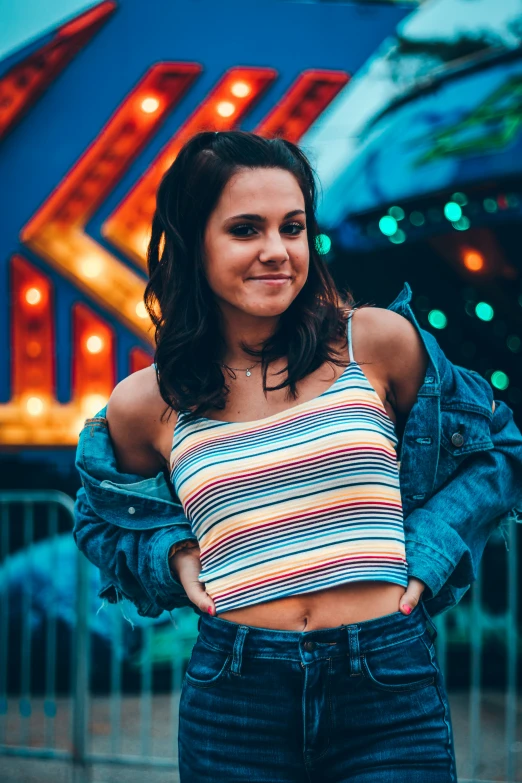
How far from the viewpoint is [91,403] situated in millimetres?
4863

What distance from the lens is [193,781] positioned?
5.34ft

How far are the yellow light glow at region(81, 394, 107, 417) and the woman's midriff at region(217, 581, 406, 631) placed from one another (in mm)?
3394

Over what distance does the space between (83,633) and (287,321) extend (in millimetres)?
2657

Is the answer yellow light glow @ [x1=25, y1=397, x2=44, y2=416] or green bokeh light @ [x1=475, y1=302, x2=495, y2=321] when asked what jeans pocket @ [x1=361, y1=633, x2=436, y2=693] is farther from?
yellow light glow @ [x1=25, y1=397, x2=44, y2=416]

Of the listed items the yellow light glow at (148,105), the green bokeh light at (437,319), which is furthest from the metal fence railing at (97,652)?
the yellow light glow at (148,105)

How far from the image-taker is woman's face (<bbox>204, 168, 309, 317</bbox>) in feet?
5.57

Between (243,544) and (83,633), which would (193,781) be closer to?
(243,544)

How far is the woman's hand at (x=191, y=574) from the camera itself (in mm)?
1675

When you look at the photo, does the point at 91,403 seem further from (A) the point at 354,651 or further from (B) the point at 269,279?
(A) the point at 354,651

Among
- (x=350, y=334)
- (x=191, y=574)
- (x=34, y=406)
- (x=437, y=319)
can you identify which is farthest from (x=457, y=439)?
(x=34, y=406)

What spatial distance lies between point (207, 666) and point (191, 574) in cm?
21

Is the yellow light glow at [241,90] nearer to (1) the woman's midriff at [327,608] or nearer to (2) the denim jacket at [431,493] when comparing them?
(2) the denim jacket at [431,493]

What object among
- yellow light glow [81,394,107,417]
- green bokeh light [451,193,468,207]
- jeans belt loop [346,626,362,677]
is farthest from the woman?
yellow light glow [81,394,107,417]

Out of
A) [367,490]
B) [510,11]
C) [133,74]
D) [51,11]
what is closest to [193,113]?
[133,74]
